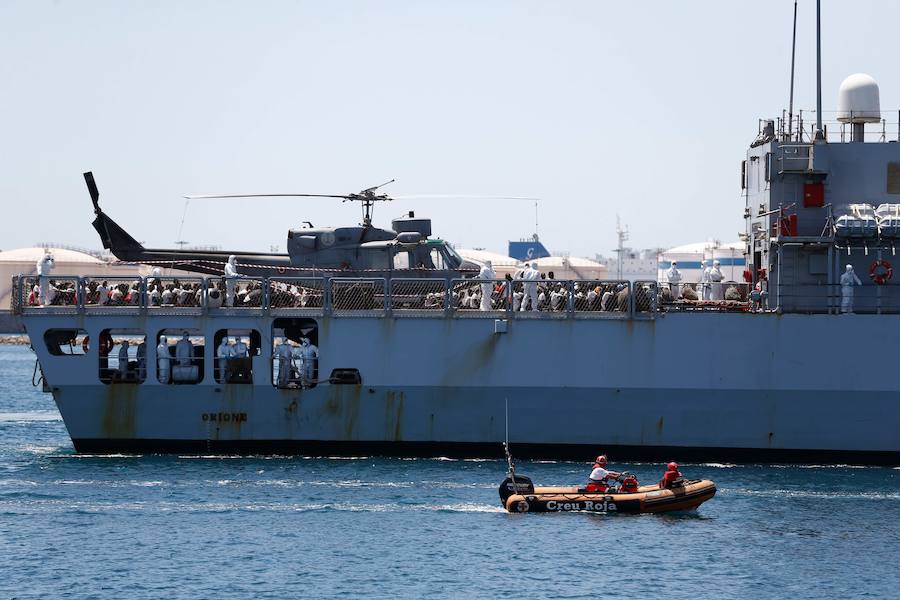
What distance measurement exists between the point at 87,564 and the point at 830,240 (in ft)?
61.8

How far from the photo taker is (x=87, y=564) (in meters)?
25.3

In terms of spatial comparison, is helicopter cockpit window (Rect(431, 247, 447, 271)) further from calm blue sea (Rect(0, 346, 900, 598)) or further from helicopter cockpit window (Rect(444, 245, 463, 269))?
calm blue sea (Rect(0, 346, 900, 598))

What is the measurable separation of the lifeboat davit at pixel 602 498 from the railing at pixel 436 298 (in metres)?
5.31

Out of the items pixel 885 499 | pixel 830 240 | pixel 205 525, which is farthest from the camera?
pixel 830 240

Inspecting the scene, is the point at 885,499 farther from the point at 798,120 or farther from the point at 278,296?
the point at 278,296

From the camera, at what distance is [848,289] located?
32.6 metres

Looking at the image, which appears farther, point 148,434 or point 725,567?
point 148,434

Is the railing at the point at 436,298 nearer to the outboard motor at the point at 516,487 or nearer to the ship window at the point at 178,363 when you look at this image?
the ship window at the point at 178,363

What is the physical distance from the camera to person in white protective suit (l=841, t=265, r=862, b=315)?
32531 mm

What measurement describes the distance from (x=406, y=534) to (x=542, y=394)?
682 cm

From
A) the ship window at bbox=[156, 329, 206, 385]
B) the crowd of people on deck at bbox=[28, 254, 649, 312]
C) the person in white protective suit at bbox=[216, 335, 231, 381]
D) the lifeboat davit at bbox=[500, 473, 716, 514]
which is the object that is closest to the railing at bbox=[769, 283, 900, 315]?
the crowd of people on deck at bbox=[28, 254, 649, 312]

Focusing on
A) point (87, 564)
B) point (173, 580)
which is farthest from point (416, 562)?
point (87, 564)

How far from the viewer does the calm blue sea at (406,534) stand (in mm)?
24109

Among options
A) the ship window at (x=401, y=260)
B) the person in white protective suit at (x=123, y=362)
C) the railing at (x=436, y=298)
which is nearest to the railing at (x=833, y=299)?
the railing at (x=436, y=298)
